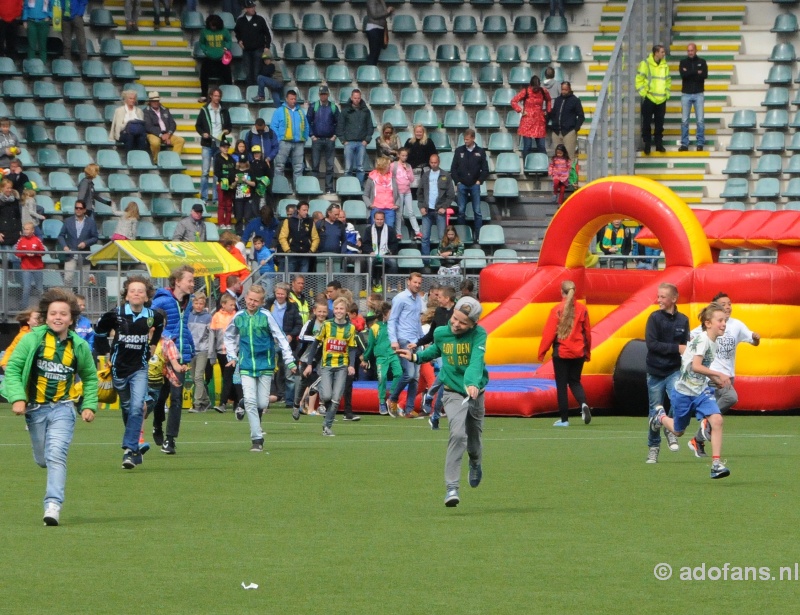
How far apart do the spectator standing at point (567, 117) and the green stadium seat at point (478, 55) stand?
3306 mm

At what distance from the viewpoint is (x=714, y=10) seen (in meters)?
33.4

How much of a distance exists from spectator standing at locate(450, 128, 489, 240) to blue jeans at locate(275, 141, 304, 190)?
2981 mm

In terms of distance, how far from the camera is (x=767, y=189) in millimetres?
28953

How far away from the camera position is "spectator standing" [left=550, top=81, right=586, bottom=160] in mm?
28531

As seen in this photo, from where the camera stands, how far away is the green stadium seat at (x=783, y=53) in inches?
1233

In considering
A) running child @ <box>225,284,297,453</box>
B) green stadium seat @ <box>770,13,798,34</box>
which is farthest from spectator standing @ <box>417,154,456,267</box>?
running child @ <box>225,284,297,453</box>

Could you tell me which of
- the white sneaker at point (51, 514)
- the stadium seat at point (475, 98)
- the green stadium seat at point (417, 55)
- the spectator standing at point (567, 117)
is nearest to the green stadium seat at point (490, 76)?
the stadium seat at point (475, 98)

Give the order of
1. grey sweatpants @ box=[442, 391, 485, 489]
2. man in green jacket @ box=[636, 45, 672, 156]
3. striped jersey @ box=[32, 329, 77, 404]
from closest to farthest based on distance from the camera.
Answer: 1. striped jersey @ box=[32, 329, 77, 404]
2. grey sweatpants @ box=[442, 391, 485, 489]
3. man in green jacket @ box=[636, 45, 672, 156]

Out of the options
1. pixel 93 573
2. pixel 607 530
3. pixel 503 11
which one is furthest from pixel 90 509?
pixel 503 11

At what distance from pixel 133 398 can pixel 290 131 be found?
15.8 metres

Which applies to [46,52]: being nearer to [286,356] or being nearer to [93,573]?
[286,356]

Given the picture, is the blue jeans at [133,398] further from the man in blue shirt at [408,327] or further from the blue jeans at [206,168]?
the blue jeans at [206,168]

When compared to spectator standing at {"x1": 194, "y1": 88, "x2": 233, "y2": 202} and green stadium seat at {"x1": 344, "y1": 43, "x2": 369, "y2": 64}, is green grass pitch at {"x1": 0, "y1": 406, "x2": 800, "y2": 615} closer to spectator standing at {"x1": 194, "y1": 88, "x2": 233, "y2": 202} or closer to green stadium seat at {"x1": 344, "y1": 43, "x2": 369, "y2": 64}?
spectator standing at {"x1": 194, "y1": 88, "x2": 233, "y2": 202}

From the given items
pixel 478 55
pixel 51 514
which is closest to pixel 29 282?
pixel 478 55
